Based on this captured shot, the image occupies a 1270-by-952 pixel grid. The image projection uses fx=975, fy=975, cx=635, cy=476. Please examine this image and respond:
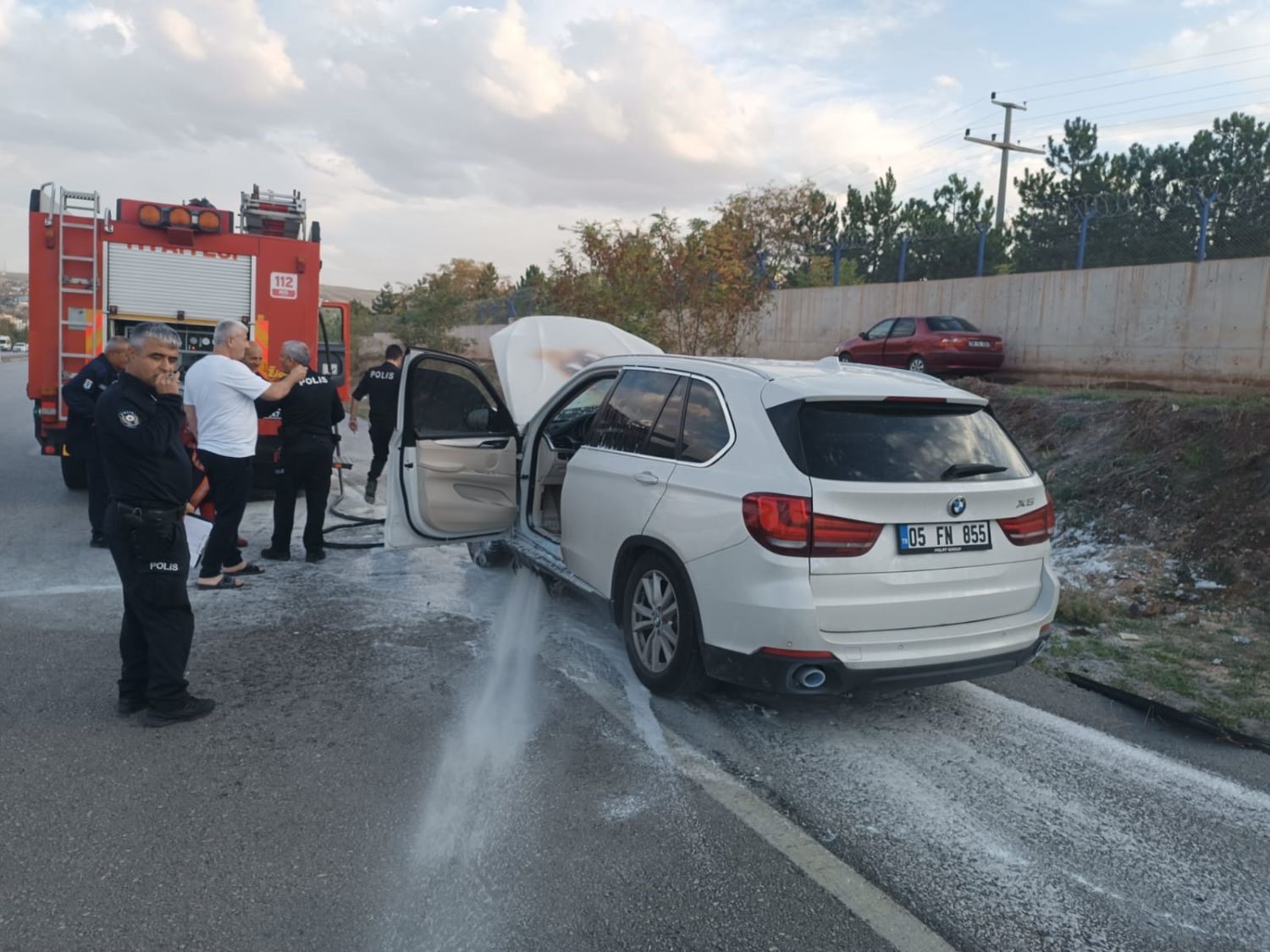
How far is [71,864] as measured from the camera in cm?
315

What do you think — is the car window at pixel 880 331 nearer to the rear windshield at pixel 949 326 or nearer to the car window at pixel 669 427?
the rear windshield at pixel 949 326

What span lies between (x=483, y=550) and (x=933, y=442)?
4.00 meters

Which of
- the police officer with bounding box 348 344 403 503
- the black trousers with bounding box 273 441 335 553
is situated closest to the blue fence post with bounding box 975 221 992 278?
the police officer with bounding box 348 344 403 503

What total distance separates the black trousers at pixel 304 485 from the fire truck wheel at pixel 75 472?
11.8 ft

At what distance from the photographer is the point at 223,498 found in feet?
22.0

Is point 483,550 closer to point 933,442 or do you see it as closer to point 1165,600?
point 933,442

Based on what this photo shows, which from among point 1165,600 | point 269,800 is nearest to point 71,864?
point 269,800

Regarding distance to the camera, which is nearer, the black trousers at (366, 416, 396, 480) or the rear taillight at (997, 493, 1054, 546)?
the rear taillight at (997, 493, 1054, 546)

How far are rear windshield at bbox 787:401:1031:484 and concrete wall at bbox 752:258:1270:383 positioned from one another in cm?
1196

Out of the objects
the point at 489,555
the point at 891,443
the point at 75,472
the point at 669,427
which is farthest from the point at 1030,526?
the point at 75,472

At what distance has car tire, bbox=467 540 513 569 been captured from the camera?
23.9ft

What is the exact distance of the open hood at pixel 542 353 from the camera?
743 centimetres

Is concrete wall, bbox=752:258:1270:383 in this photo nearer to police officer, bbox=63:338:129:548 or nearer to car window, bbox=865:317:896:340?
car window, bbox=865:317:896:340

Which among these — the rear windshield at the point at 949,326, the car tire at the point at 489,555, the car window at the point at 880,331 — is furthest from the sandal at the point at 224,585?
the car window at the point at 880,331
